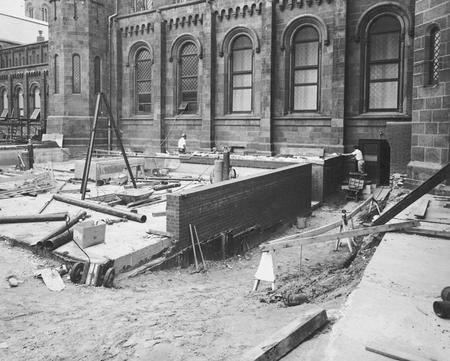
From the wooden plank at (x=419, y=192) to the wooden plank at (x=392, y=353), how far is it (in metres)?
4.30

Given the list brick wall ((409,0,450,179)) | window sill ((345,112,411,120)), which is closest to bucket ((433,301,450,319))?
brick wall ((409,0,450,179))

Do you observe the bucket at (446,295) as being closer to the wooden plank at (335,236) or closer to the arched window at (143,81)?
the wooden plank at (335,236)

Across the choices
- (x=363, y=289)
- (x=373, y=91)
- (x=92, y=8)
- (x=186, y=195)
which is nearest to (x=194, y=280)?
(x=186, y=195)

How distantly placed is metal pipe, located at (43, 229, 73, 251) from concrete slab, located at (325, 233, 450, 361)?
529 cm

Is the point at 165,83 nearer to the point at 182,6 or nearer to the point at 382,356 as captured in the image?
the point at 182,6

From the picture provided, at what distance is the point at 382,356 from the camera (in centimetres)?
351

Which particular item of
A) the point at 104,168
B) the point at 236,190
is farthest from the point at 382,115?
the point at 104,168

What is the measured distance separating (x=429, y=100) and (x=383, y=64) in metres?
7.53

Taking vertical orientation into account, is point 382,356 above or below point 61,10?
below

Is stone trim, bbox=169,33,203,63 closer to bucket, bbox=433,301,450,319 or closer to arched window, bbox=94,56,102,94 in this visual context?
arched window, bbox=94,56,102,94

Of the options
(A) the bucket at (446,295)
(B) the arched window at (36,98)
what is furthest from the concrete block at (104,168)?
(B) the arched window at (36,98)

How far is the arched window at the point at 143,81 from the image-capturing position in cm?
2508

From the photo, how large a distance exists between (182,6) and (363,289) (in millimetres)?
21008

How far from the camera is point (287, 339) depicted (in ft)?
12.3
